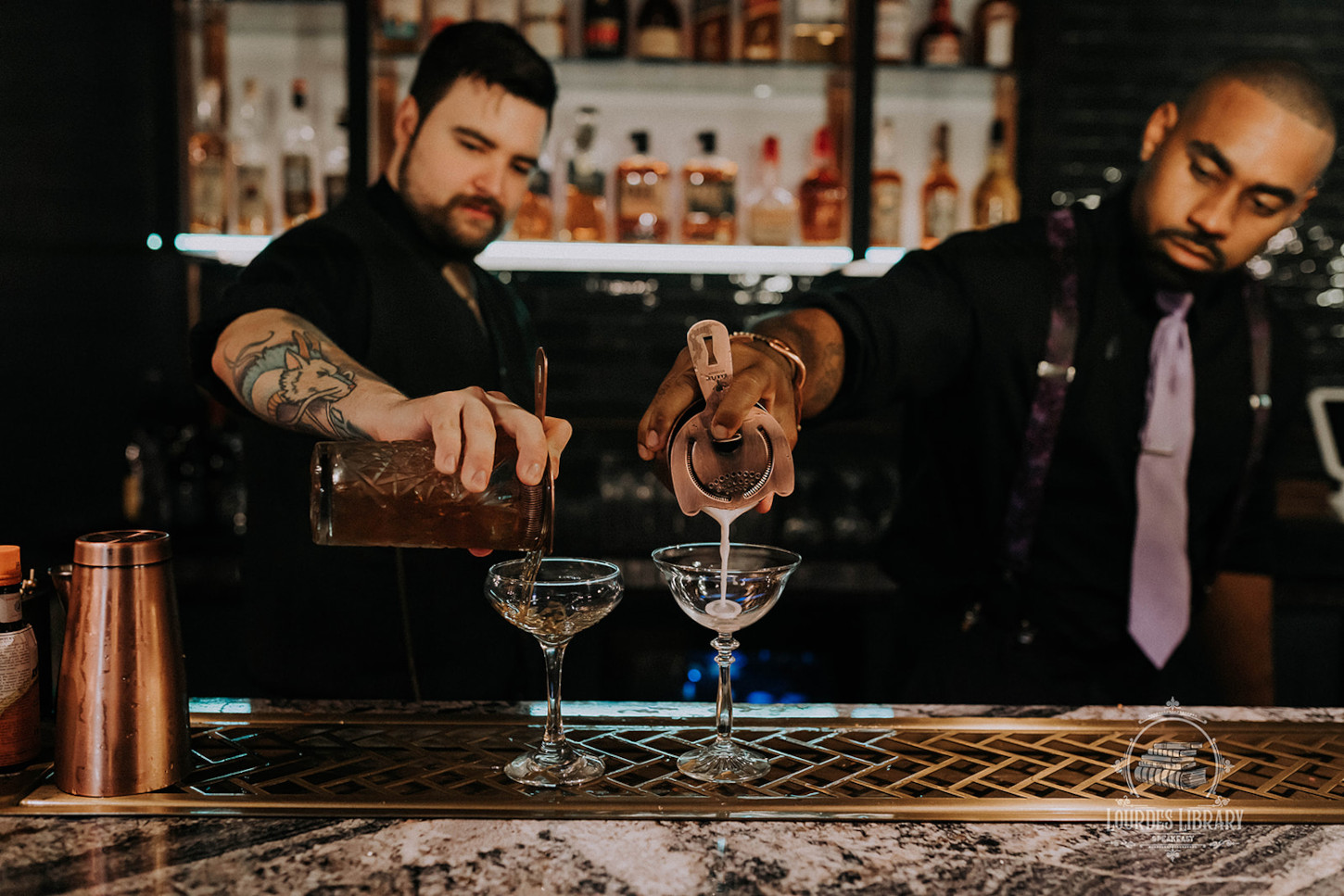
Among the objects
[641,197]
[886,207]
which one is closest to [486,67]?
[641,197]

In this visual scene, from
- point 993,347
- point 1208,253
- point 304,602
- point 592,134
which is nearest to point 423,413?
point 304,602

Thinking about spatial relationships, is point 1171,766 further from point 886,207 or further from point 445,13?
point 445,13

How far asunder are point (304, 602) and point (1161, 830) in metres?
1.35

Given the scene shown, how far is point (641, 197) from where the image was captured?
99.0 inches

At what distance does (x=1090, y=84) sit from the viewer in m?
2.82

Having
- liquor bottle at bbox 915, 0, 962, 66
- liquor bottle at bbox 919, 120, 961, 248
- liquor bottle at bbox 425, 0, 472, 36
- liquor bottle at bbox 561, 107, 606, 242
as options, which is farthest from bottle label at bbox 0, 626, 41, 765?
liquor bottle at bbox 915, 0, 962, 66

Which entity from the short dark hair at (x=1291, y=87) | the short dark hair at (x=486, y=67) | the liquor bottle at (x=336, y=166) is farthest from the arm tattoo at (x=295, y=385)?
the short dark hair at (x=1291, y=87)

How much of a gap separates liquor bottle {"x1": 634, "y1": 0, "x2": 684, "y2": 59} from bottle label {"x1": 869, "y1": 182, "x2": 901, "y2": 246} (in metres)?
0.57

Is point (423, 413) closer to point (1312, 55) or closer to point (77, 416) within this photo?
point (77, 416)

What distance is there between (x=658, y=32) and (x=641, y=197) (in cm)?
38

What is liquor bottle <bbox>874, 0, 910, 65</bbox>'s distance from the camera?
2.47 metres

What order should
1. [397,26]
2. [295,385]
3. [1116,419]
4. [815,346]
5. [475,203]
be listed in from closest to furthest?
[295,385] < [815,346] < [1116,419] < [475,203] < [397,26]

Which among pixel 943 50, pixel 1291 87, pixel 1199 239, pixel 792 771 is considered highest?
pixel 943 50

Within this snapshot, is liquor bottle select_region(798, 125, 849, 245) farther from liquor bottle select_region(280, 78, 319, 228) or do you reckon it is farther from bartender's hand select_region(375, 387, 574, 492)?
bartender's hand select_region(375, 387, 574, 492)
